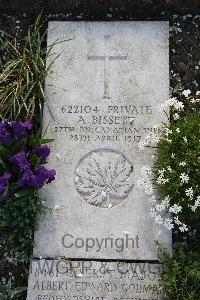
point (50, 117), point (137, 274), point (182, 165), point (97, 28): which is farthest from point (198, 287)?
point (97, 28)

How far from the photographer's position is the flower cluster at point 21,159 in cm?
468

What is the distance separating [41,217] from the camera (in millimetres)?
4859

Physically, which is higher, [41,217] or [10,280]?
[41,217]

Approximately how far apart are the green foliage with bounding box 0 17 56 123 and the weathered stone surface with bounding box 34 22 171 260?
10 cm

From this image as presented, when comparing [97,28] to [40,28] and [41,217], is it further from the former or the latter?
[41,217]

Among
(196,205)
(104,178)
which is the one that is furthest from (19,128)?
(196,205)

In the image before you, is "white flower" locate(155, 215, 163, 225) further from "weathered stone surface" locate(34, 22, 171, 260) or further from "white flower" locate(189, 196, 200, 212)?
"white flower" locate(189, 196, 200, 212)

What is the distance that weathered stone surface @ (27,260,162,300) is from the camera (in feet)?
15.2

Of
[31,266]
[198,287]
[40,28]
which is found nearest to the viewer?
[198,287]

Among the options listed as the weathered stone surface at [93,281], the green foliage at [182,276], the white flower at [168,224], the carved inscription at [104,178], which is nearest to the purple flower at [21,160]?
the carved inscription at [104,178]

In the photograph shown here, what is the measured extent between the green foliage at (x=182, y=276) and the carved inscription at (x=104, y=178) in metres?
0.64

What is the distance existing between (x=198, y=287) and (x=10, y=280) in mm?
1451

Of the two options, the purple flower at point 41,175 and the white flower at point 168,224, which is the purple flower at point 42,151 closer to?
the purple flower at point 41,175

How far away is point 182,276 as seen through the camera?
4523mm
